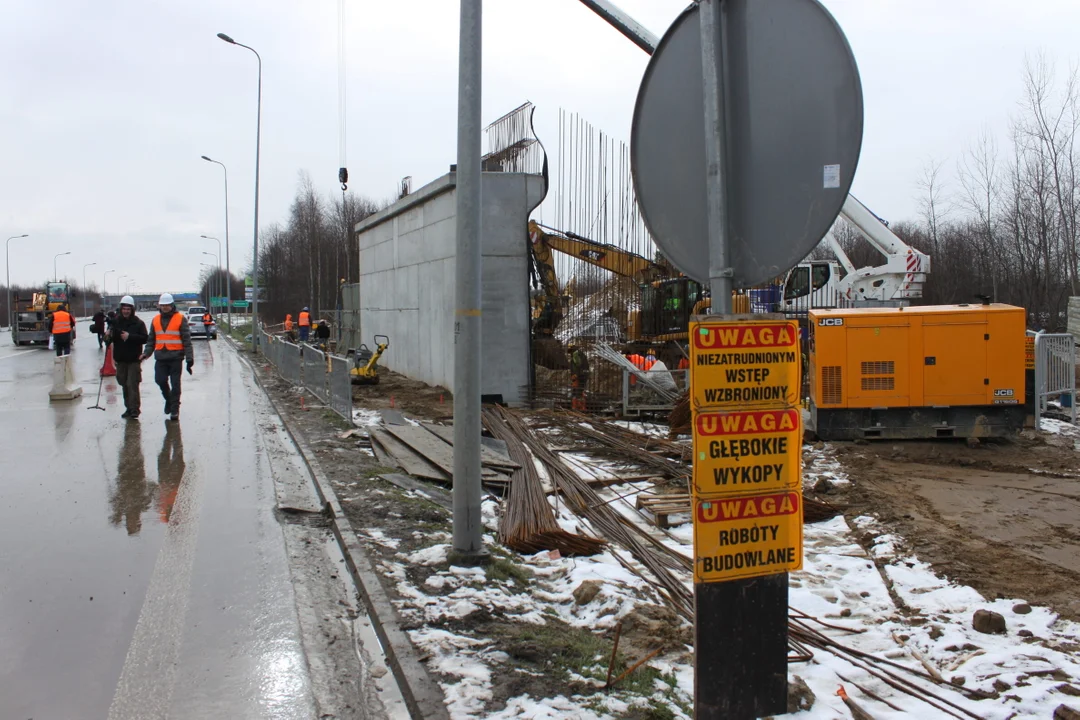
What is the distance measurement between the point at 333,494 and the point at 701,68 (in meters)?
6.05

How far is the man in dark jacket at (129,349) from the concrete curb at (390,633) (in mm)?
6865

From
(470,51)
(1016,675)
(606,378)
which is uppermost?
(470,51)

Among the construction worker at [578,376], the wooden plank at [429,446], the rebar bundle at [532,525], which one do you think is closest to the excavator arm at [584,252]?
the construction worker at [578,376]

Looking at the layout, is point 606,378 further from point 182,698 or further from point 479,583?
point 182,698

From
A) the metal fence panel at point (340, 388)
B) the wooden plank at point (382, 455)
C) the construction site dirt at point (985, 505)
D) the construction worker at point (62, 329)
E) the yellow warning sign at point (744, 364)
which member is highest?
the construction worker at point (62, 329)

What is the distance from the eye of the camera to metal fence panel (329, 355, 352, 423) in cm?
1259

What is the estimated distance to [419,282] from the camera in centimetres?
1888

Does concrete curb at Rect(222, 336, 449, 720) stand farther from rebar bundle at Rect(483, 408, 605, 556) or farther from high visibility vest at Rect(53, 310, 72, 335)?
high visibility vest at Rect(53, 310, 72, 335)

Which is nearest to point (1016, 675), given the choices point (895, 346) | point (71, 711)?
point (71, 711)

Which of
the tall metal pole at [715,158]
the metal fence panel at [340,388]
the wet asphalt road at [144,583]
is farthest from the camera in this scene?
the metal fence panel at [340,388]

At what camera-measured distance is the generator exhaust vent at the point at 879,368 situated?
11.9 metres

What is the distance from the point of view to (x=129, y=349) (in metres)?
12.6

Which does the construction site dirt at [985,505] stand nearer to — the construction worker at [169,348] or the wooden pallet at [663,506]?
the wooden pallet at [663,506]

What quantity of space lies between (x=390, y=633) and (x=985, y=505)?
266 inches
